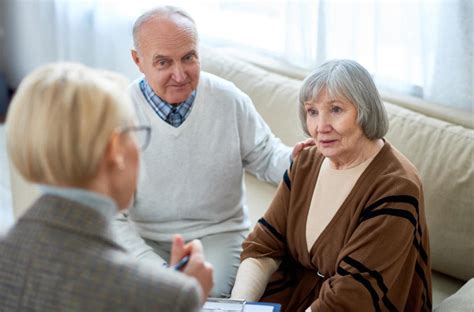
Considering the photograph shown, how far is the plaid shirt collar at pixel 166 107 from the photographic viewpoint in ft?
7.30

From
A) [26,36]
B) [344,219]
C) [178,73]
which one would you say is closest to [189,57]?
[178,73]

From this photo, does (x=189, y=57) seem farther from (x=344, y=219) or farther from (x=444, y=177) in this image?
(x=444, y=177)

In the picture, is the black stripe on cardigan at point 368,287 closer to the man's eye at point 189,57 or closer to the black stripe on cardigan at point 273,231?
the black stripe on cardigan at point 273,231

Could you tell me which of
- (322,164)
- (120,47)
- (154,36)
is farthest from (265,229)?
(120,47)

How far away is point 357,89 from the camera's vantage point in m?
1.89

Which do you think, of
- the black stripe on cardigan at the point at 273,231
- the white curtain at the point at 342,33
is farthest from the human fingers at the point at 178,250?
the white curtain at the point at 342,33

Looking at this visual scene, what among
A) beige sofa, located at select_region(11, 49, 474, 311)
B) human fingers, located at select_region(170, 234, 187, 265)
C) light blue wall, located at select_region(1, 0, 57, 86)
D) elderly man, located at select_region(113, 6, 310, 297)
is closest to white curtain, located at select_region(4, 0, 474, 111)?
beige sofa, located at select_region(11, 49, 474, 311)

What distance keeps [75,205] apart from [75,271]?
10cm

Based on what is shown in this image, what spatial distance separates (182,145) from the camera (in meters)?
2.24

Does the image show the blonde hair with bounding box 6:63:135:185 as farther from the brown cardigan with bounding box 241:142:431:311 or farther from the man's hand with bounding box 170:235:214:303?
the brown cardigan with bounding box 241:142:431:311

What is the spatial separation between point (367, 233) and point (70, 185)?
901 millimetres

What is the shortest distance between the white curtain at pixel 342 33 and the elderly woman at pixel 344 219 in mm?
691

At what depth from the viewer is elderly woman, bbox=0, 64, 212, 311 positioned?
1.13 m

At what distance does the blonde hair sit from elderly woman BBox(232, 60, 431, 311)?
0.85m
